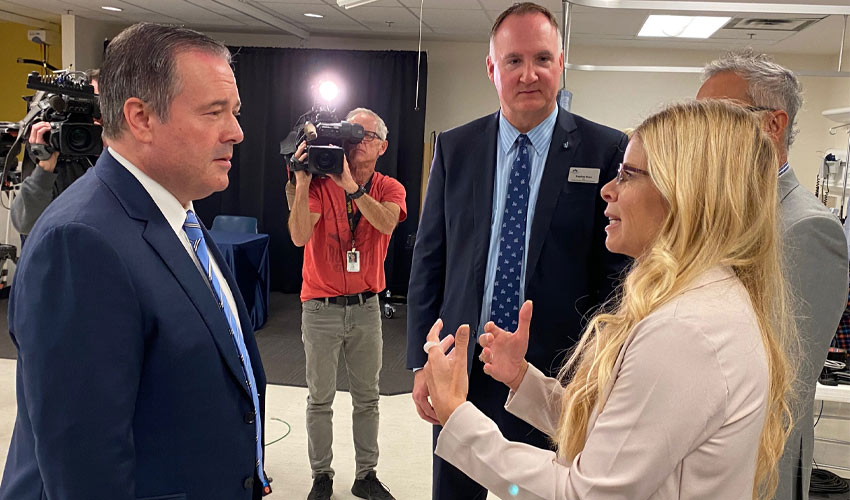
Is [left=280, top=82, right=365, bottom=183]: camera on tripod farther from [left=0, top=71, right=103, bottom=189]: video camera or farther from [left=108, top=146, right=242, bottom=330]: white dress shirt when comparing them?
[left=108, top=146, right=242, bottom=330]: white dress shirt

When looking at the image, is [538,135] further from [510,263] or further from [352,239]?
[352,239]

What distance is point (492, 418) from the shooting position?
1.86 metres

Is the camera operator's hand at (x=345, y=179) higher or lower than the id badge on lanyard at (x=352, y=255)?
higher

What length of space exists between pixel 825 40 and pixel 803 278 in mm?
6082

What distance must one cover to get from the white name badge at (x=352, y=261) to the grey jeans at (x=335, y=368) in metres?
0.16

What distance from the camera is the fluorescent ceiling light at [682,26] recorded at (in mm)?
5590

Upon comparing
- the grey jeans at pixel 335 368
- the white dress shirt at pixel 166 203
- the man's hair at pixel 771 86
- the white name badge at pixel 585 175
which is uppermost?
the man's hair at pixel 771 86

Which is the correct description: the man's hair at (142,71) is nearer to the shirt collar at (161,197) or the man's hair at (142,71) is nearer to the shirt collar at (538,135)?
the shirt collar at (161,197)

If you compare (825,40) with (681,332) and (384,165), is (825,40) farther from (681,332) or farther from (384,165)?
(681,332)

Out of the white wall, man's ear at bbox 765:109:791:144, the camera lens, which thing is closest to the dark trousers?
man's ear at bbox 765:109:791:144

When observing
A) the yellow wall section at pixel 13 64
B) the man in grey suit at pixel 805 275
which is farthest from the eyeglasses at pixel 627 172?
the yellow wall section at pixel 13 64

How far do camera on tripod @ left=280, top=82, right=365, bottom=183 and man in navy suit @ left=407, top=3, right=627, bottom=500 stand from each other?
1.01 m

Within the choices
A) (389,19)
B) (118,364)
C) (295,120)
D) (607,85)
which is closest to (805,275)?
(118,364)

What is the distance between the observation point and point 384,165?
25.7 feet
